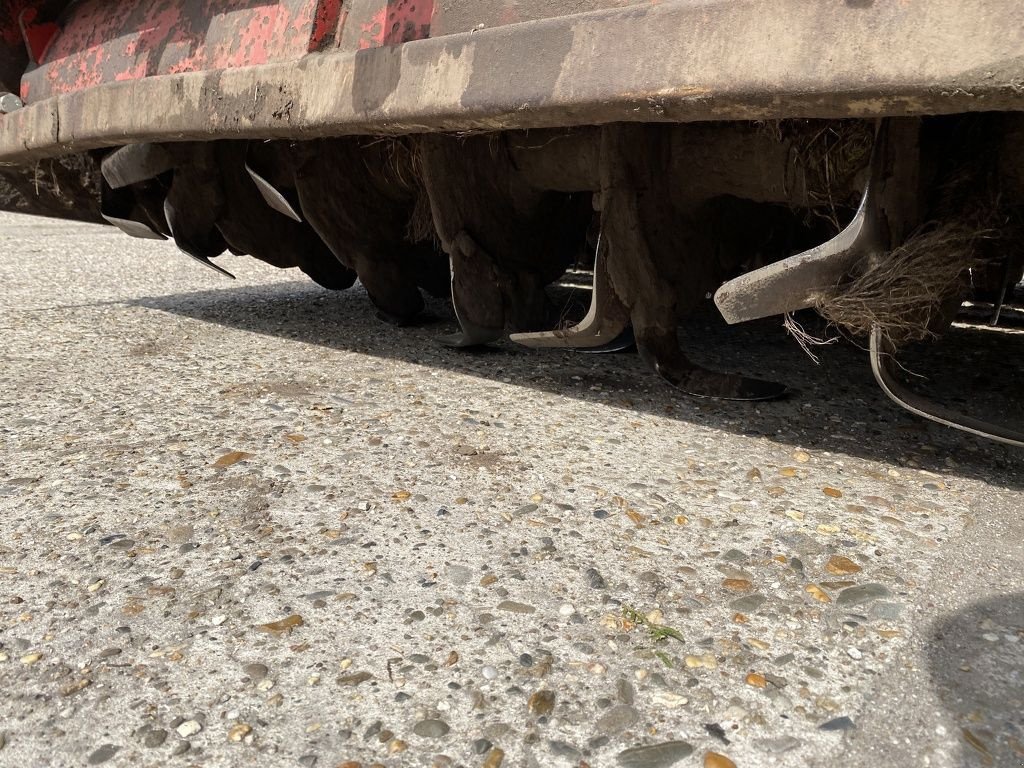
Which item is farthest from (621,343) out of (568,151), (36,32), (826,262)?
(36,32)

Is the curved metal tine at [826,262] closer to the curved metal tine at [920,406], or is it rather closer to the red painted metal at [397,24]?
the curved metal tine at [920,406]

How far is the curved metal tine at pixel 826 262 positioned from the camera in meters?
1.85

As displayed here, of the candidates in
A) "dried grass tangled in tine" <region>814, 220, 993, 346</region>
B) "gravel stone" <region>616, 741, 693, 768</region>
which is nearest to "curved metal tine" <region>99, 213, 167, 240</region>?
"dried grass tangled in tine" <region>814, 220, 993, 346</region>

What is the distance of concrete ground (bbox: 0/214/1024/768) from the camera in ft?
3.67

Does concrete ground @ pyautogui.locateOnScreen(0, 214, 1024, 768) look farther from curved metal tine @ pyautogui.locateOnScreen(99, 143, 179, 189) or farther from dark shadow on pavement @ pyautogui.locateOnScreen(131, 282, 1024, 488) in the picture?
curved metal tine @ pyautogui.locateOnScreen(99, 143, 179, 189)

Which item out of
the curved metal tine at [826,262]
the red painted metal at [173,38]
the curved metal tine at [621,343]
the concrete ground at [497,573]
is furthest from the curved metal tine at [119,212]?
the curved metal tine at [826,262]

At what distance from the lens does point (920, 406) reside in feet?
6.22

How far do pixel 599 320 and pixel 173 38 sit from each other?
172 centimetres

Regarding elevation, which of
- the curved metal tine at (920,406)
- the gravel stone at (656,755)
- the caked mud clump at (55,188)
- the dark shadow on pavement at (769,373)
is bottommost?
the gravel stone at (656,755)

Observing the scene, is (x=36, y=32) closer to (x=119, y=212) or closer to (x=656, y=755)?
(x=119, y=212)

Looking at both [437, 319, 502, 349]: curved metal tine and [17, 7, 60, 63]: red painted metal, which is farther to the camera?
[17, 7, 60, 63]: red painted metal

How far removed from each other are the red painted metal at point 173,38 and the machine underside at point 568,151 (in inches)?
0.4

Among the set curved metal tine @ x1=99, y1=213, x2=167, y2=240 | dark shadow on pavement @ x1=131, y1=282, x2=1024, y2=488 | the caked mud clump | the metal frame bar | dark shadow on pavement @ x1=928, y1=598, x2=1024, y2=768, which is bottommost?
dark shadow on pavement @ x1=928, y1=598, x2=1024, y2=768

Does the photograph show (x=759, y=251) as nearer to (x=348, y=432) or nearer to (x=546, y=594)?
(x=348, y=432)
